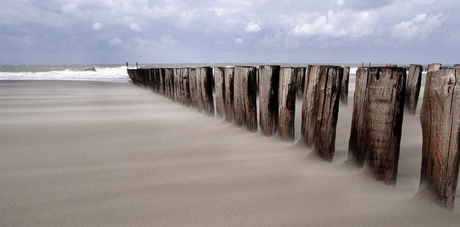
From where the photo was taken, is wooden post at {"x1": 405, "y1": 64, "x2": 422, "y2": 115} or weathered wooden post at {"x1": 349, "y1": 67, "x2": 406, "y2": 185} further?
wooden post at {"x1": 405, "y1": 64, "x2": 422, "y2": 115}

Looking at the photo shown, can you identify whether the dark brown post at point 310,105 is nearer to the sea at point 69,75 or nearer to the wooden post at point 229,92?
the wooden post at point 229,92

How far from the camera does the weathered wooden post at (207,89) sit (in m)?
3.77

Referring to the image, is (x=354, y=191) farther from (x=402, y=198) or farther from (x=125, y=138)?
(x=125, y=138)

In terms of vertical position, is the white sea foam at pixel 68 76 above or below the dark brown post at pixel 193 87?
above

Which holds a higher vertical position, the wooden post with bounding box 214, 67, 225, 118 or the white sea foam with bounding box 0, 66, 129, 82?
the white sea foam with bounding box 0, 66, 129, 82

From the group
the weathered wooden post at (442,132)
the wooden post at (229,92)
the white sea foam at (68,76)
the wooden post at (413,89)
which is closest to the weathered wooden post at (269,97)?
the wooden post at (229,92)

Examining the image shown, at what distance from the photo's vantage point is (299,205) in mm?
1448

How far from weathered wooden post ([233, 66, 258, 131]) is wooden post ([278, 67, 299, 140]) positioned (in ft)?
1.23

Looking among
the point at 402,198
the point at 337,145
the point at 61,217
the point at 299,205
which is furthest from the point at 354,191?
the point at 61,217

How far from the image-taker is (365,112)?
169 cm

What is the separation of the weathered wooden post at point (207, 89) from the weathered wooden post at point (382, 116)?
2370 mm

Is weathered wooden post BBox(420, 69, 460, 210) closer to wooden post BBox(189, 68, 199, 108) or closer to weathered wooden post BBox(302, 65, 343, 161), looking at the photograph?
weathered wooden post BBox(302, 65, 343, 161)

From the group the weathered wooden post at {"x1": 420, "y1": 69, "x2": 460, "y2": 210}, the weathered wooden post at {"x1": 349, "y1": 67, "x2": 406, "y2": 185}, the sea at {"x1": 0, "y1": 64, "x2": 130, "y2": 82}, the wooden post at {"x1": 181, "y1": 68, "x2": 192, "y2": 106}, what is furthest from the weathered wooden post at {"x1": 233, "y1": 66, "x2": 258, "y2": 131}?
the sea at {"x1": 0, "y1": 64, "x2": 130, "y2": 82}

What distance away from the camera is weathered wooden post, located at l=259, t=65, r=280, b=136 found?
8.18 feet
